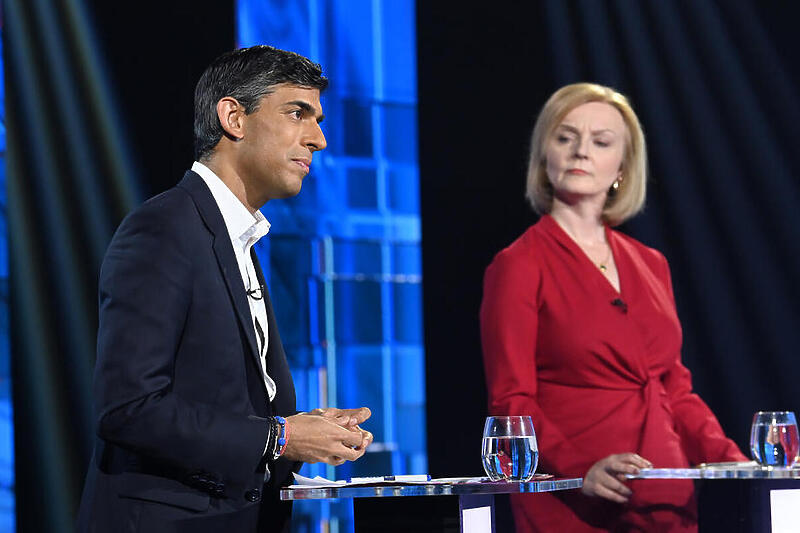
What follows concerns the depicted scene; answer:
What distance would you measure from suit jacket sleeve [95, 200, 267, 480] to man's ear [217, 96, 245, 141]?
314 millimetres

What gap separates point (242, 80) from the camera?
2020 millimetres

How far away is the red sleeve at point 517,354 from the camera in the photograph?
8.43 feet

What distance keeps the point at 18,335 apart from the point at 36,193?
1.38ft

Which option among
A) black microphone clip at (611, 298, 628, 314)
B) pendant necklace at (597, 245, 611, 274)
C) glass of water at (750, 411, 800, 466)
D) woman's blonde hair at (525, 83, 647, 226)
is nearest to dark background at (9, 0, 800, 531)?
woman's blonde hair at (525, 83, 647, 226)

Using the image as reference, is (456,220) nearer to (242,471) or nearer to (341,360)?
(341,360)

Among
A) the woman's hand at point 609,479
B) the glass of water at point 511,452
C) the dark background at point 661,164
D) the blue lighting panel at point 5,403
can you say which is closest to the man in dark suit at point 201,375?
the glass of water at point 511,452

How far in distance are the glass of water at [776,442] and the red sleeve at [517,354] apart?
48cm

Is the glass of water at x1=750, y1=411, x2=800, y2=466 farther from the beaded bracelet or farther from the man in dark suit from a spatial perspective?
the beaded bracelet

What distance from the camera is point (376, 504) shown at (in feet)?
5.55

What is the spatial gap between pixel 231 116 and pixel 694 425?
143cm

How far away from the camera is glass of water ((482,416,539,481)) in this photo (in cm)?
187

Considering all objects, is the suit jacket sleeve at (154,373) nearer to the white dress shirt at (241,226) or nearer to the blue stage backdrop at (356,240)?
the white dress shirt at (241,226)

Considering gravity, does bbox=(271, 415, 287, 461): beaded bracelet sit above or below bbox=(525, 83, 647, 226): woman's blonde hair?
below

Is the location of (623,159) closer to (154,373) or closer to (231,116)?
(231,116)
